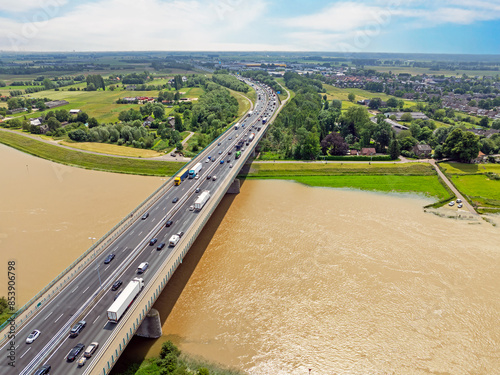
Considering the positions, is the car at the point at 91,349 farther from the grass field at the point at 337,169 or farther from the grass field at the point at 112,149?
the grass field at the point at 112,149

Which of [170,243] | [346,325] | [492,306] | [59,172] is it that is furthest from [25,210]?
[492,306]

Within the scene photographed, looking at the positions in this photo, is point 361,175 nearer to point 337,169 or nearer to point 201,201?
point 337,169

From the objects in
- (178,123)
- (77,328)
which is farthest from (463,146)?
(77,328)

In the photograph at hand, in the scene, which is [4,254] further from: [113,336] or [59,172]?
[59,172]

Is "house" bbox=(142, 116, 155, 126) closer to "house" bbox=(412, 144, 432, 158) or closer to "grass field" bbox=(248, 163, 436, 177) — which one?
"grass field" bbox=(248, 163, 436, 177)

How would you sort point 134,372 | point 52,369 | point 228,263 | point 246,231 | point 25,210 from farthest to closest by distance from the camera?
point 25,210, point 246,231, point 228,263, point 134,372, point 52,369

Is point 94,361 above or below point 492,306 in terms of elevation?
above

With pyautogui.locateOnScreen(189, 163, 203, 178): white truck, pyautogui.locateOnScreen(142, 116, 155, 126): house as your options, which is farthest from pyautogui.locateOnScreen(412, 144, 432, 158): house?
pyautogui.locateOnScreen(142, 116, 155, 126): house
